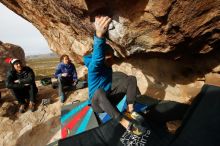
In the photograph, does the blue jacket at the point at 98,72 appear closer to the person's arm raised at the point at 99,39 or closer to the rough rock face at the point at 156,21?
the person's arm raised at the point at 99,39

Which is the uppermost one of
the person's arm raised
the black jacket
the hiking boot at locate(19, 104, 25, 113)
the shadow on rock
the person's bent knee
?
the person's arm raised

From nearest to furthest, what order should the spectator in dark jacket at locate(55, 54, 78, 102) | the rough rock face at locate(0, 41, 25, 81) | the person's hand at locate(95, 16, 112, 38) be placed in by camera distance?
the person's hand at locate(95, 16, 112, 38) → the spectator in dark jacket at locate(55, 54, 78, 102) → the rough rock face at locate(0, 41, 25, 81)

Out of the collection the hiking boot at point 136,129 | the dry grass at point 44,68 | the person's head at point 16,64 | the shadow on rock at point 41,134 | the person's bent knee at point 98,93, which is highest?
the person's head at point 16,64

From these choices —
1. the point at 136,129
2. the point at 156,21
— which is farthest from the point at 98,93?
the point at 156,21

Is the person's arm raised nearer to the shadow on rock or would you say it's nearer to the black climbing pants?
the black climbing pants

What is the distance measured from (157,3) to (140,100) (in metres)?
2.57

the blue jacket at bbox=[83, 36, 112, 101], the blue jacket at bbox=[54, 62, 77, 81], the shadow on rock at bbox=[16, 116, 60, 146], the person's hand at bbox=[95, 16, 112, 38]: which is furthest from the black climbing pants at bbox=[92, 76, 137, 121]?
the blue jacket at bbox=[54, 62, 77, 81]

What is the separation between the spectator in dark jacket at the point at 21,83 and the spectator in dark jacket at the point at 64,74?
883mm

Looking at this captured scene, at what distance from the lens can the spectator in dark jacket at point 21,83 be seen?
7500 millimetres

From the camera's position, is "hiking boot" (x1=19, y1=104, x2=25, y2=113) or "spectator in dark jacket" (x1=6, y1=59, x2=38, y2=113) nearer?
"spectator in dark jacket" (x1=6, y1=59, x2=38, y2=113)

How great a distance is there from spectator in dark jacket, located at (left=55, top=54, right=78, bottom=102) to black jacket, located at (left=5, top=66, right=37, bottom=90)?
36.5 inches

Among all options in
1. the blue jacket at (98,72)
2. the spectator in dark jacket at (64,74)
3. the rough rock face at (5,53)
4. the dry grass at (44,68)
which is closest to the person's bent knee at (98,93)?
the blue jacket at (98,72)

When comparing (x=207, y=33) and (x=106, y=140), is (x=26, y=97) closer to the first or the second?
(x=106, y=140)

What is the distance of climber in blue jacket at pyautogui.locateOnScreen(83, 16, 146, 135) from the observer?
386 centimetres
